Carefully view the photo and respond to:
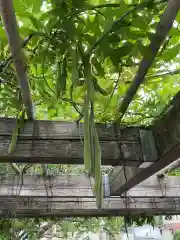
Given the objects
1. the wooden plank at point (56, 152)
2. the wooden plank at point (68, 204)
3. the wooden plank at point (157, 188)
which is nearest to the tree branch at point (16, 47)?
the wooden plank at point (56, 152)

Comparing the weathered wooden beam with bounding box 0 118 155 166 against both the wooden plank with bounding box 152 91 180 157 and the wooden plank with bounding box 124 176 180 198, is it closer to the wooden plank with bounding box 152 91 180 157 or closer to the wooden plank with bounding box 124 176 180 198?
the wooden plank with bounding box 152 91 180 157

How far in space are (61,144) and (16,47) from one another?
0.46 m

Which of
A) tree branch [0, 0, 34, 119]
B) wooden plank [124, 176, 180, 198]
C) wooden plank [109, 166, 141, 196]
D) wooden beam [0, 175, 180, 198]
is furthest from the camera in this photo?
wooden plank [124, 176, 180, 198]

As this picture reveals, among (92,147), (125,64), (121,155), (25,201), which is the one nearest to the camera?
(92,147)

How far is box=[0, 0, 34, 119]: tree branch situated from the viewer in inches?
24.4

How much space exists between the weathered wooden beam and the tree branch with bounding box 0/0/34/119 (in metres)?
0.09

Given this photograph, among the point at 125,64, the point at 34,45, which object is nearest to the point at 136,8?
the point at 125,64

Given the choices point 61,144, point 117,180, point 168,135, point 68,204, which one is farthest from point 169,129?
point 68,204

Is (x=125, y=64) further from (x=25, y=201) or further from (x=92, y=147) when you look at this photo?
(x=25, y=201)

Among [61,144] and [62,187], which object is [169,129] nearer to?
[61,144]

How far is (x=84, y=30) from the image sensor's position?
2.64ft

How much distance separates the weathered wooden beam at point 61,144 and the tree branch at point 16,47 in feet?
0.28

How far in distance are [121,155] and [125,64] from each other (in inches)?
15.5

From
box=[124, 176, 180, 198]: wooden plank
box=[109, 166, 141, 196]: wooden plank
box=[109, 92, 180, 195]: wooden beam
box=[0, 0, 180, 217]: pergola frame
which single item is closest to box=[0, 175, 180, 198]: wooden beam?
box=[124, 176, 180, 198]: wooden plank
